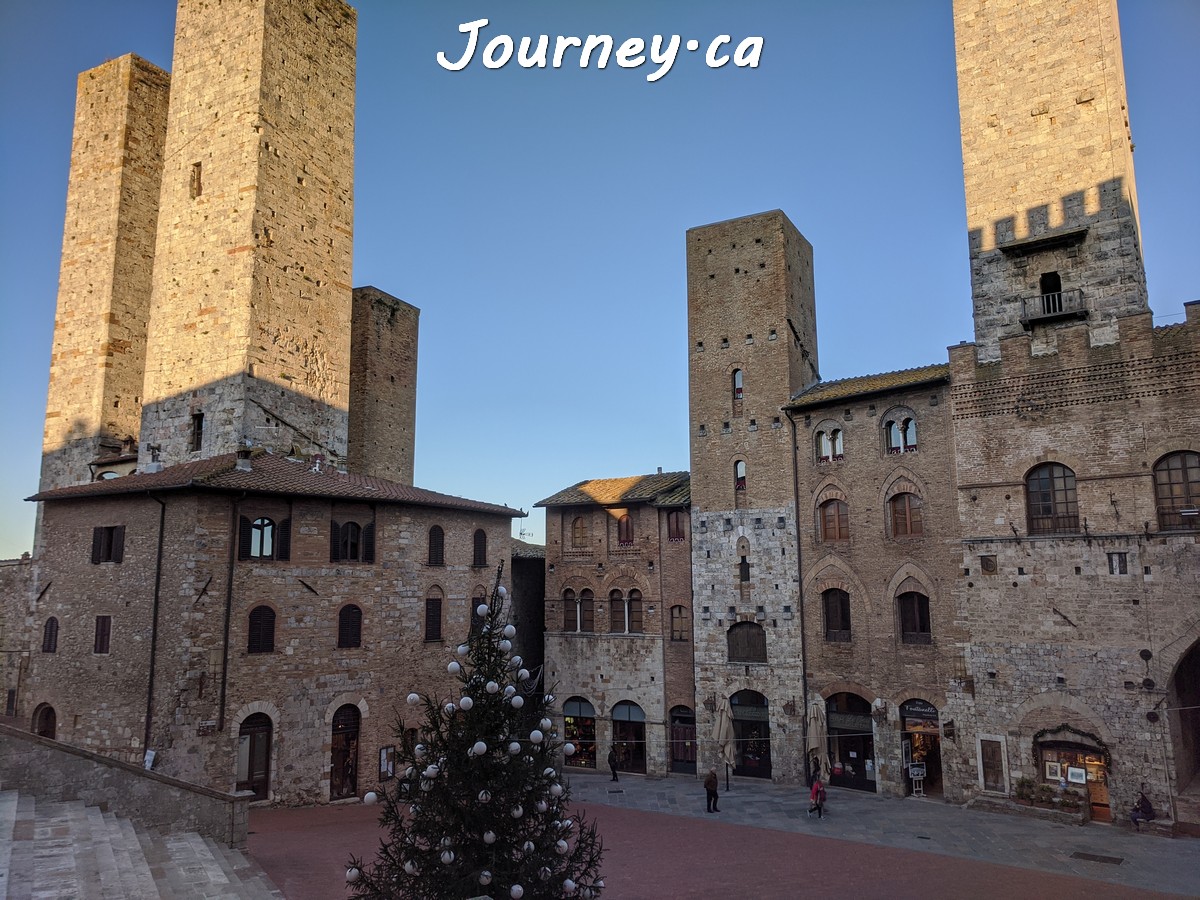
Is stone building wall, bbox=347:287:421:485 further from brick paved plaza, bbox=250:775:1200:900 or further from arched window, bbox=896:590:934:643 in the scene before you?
arched window, bbox=896:590:934:643

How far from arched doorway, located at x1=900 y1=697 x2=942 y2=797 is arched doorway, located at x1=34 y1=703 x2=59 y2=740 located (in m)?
22.9

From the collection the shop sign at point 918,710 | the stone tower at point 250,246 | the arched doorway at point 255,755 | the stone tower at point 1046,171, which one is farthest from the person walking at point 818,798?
the stone tower at point 250,246

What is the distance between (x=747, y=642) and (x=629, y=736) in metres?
5.53

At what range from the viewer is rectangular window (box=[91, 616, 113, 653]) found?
65.7 ft

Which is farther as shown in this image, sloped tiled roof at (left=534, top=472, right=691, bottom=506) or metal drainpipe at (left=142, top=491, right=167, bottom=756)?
sloped tiled roof at (left=534, top=472, right=691, bottom=506)

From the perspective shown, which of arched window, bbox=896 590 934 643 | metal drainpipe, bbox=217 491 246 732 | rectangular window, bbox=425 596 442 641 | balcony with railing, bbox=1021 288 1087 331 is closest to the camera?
metal drainpipe, bbox=217 491 246 732

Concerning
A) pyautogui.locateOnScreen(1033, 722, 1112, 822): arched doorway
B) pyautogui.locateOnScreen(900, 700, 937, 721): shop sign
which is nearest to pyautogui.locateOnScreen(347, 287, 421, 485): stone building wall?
pyautogui.locateOnScreen(900, 700, 937, 721): shop sign

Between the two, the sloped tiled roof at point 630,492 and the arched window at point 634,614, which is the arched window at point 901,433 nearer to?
the sloped tiled roof at point 630,492

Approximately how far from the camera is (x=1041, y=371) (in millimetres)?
21453

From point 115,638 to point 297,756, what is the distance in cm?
535

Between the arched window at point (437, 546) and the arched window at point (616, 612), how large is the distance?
22.8 ft

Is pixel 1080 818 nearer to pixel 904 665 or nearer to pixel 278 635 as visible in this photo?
pixel 904 665

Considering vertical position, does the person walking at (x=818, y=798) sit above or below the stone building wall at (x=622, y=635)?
below

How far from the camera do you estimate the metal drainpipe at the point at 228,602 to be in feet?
63.3
